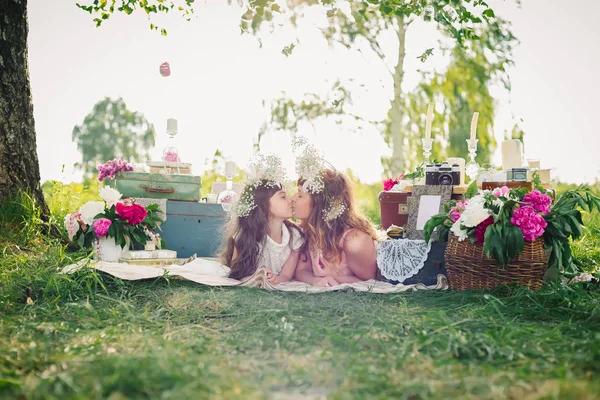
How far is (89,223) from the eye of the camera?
4.46 m

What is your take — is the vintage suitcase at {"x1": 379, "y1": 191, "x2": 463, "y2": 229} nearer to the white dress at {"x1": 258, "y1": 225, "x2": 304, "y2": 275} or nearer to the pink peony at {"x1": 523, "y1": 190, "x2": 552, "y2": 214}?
the white dress at {"x1": 258, "y1": 225, "x2": 304, "y2": 275}

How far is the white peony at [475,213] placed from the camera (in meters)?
3.55

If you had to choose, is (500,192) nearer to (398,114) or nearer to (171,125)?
(171,125)

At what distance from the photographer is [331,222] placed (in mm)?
4168

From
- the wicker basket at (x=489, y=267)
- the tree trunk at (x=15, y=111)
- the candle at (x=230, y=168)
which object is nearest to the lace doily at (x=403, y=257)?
the wicker basket at (x=489, y=267)

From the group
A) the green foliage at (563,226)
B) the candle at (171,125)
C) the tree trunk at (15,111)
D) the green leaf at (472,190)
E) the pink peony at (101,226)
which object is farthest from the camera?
the candle at (171,125)

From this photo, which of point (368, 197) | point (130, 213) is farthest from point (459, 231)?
point (368, 197)

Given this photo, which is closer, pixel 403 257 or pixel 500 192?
pixel 500 192

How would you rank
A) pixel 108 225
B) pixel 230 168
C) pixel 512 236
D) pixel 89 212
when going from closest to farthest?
1. pixel 512 236
2. pixel 108 225
3. pixel 89 212
4. pixel 230 168

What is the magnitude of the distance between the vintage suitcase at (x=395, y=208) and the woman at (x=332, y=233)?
0.51 m

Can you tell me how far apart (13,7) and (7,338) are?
10.9 feet

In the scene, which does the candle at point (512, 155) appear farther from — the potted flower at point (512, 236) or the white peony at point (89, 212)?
the white peony at point (89, 212)

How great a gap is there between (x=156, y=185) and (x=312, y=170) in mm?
1754

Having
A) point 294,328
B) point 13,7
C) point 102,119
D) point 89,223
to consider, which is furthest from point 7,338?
point 102,119
